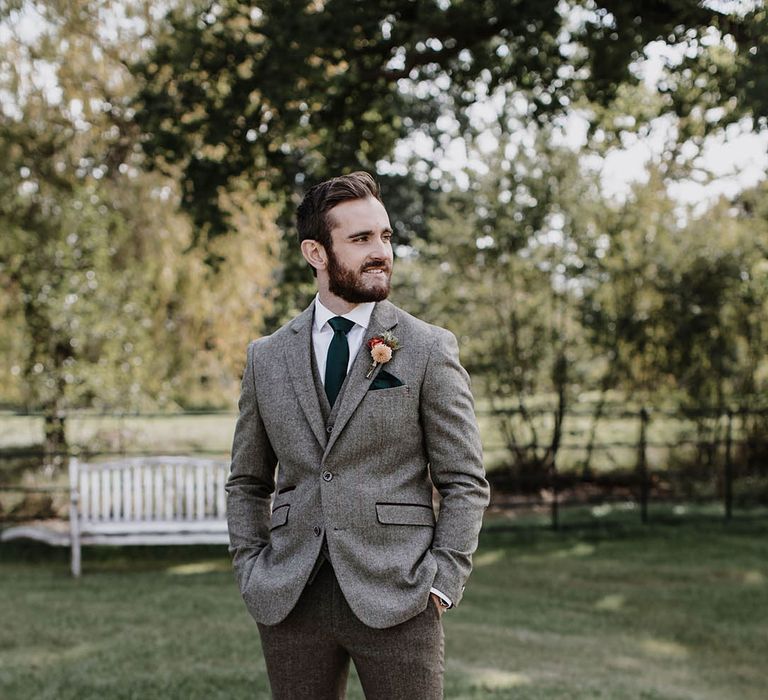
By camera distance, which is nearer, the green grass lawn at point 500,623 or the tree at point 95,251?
the green grass lawn at point 500,623

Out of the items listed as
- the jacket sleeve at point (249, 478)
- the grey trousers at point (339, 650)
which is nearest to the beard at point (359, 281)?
the jacket sleeve at point (249, 478)

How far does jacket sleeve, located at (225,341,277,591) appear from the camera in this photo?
2.65 metres

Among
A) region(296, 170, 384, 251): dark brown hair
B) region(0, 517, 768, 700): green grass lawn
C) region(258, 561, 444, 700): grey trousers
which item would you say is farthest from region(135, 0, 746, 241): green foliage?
region(258, 561, 444, 700): grey trousers

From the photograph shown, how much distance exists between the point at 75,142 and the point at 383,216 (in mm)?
9568

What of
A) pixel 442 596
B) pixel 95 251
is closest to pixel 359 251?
pixel 442 596

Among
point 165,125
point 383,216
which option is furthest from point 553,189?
point 383,216

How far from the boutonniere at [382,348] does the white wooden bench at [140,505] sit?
6.13 meters

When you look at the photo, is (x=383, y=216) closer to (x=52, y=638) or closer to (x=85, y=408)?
(x=52, y=638)

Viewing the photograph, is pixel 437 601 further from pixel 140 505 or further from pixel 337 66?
pixel 337 66

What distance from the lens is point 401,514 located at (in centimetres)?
246

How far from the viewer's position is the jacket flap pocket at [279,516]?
2555 millimetres

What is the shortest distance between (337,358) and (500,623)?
4.74m

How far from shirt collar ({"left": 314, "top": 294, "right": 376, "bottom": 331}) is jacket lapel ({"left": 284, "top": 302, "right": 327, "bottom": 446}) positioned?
0.04 metres

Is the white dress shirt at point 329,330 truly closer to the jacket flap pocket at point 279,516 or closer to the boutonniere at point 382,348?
the boutonniere at point 382,348
